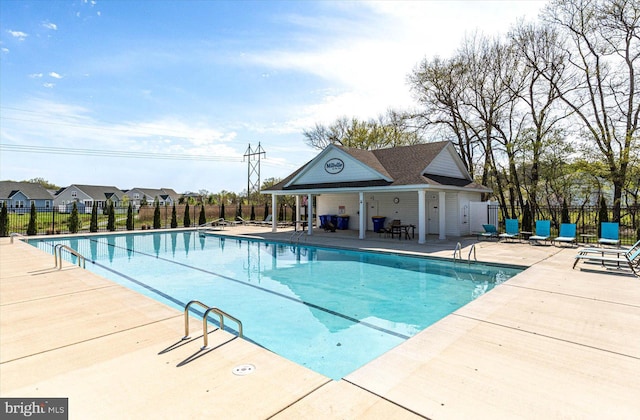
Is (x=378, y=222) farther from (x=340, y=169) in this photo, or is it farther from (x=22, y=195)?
(x=22, y=195)

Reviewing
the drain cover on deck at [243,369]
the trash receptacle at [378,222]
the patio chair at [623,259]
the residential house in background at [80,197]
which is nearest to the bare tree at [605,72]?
the patio chair at [623,259]

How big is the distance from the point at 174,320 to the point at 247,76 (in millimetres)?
15037

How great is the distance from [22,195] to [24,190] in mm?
1079

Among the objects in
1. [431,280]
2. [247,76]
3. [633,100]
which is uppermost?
[247,76]

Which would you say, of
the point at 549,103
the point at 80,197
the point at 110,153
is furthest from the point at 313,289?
the point at 80,197

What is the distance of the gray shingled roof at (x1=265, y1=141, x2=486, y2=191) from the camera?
15.1 metres

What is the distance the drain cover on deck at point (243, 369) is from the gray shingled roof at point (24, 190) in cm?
6535

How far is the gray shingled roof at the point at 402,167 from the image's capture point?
15.1 meters

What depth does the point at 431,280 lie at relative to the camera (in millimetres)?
9086

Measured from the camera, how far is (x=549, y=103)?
61.7ft

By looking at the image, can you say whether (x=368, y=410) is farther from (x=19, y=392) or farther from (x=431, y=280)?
(x=431, y=280)

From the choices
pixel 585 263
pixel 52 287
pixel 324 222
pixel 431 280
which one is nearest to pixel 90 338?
pixel 52 287

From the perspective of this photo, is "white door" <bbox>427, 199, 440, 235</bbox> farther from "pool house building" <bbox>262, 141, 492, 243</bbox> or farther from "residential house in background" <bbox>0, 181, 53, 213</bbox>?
"residential house in background" <bbox>0, 181, 53, 213</bbox>

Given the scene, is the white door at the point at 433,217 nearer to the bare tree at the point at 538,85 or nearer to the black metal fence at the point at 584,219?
the black metal fence at the point at 584,219
